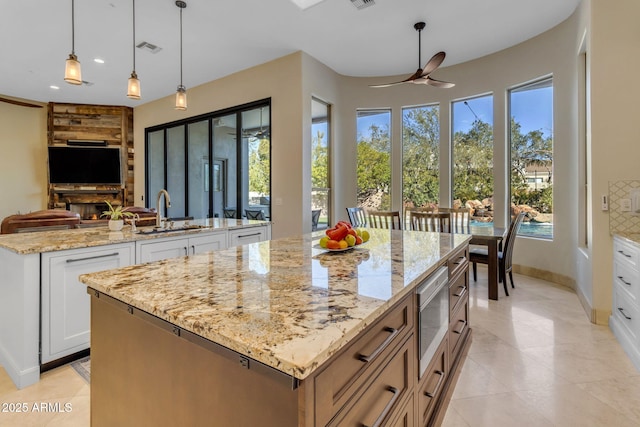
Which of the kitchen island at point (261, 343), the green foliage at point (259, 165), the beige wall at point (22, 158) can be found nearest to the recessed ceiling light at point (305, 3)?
the green foliage at point (259, 165)

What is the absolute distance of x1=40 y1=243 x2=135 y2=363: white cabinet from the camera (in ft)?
6.95

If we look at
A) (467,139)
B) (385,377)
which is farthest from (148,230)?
(467,139)

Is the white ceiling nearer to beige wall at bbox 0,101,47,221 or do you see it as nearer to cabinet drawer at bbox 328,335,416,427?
beige wall at bbox 0,101,47,221

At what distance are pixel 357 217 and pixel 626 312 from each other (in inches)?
120

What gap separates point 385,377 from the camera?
103 centimetres

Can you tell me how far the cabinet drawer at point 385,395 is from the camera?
85 cm

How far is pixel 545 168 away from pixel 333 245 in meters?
4.37

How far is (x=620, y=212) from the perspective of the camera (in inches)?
110

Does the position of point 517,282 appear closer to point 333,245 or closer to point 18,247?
point 333,245

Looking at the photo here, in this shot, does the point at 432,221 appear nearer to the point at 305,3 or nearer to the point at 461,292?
the point at 461,292

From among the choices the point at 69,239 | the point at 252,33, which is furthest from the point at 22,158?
the point at 69,239

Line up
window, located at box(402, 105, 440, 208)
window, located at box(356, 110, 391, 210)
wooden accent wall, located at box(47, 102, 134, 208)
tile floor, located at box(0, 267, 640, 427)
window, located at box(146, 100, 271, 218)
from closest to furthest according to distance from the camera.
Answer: tile floor, located at box(0, 267, 640, 427)
window, located at box(146, 100, 271, 218)
window, located at box(402, 105, 440, 208)
window, located at box(356, 110, 391, 210)
wooden accent wall, located at box(47, 102, 134, 208)

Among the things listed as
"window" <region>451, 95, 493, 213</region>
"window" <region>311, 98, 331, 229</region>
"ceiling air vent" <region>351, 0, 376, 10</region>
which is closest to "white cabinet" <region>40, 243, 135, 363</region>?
"window" <region>311, 98, 331, 229</region>

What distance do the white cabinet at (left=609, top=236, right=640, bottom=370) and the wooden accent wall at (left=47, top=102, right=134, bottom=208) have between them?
8.56 m
